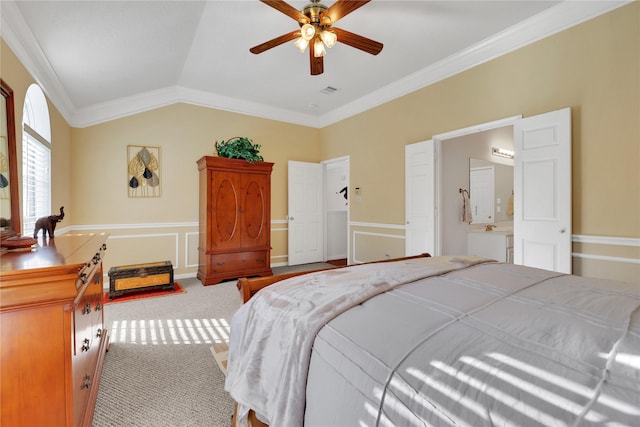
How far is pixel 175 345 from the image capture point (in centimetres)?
250

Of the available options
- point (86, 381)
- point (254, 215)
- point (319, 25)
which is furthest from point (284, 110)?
point (86, 381)

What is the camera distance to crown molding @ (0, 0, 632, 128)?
2.32 m

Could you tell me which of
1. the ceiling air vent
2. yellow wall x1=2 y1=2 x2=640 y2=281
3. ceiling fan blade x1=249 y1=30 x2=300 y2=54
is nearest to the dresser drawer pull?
yellow wall x1=2 y1=2 x2=640 y2=281

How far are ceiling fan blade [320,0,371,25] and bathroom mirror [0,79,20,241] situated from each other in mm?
2181

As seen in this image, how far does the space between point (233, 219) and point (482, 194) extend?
3899mm

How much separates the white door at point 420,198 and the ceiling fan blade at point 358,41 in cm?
160

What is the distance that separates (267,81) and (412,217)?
281 centimetres

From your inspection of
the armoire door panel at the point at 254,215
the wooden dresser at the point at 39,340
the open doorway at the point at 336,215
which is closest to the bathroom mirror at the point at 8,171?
the wooden dresser at the point at 39,340

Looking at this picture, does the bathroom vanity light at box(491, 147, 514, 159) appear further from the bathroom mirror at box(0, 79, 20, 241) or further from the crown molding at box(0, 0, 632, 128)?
the bathroom mirror at box(0, 79, 20, 241)

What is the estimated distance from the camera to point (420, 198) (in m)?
4.02

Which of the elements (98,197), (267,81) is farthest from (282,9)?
(98,197)

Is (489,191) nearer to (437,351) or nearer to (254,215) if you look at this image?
(254,215)

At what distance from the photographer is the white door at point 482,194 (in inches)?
181

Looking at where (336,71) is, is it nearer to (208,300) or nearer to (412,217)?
(412,217)
